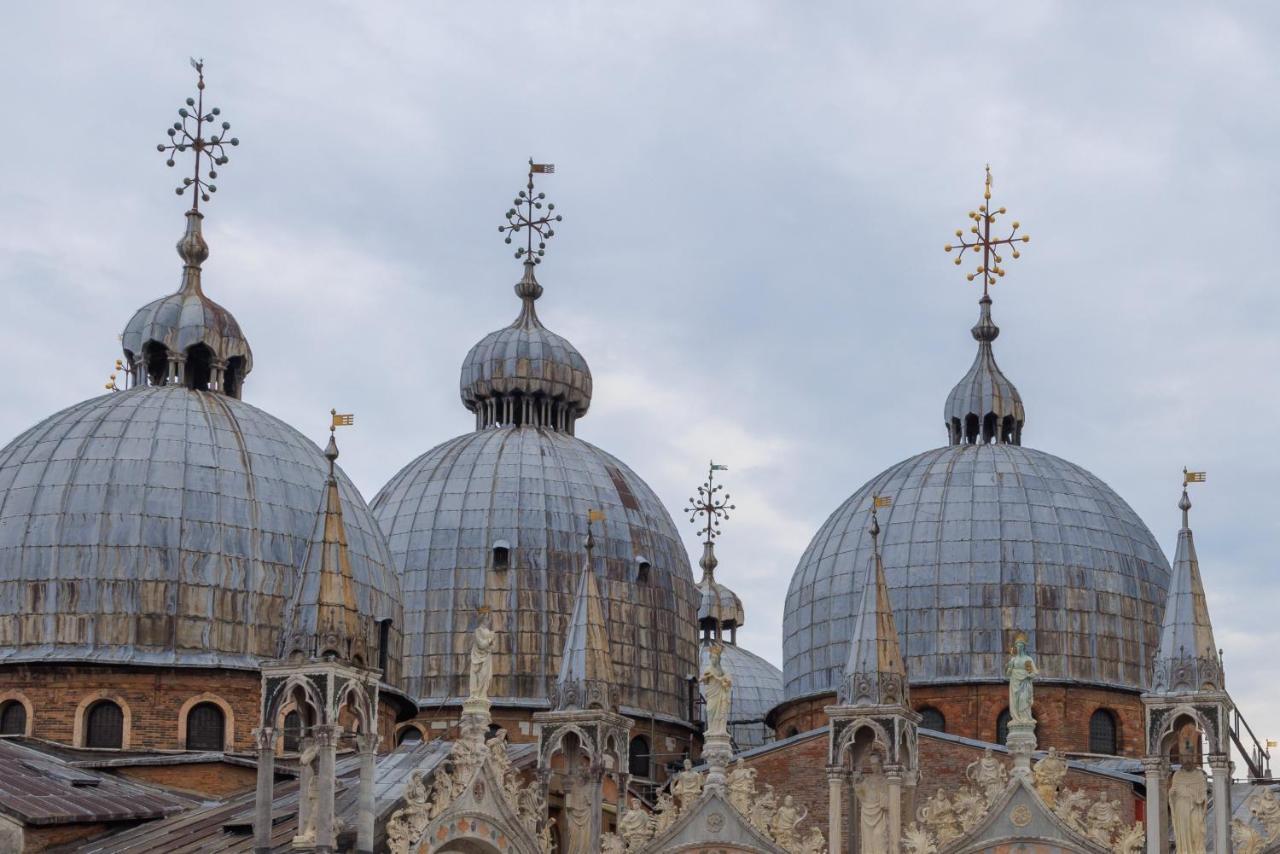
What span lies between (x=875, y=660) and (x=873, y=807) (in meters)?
2.65

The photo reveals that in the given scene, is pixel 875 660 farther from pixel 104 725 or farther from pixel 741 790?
pixel 104 725

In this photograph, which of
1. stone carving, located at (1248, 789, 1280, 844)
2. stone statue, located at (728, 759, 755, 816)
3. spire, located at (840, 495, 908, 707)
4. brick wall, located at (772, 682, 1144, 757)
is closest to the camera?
stone carving, located at (1248, 789, 1280, 844)

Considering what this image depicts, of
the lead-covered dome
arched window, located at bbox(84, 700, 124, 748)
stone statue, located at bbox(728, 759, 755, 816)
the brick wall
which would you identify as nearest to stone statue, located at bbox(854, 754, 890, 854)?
stone statue, located at bbox(728, 759, 755, 816)

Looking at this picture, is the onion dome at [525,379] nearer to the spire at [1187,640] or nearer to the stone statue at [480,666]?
the stone statue at [480,666]

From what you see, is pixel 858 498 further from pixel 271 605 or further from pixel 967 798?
pixel 967 798

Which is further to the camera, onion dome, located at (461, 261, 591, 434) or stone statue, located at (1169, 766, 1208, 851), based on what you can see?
onion dome, located at (461, 261, 591, 434)

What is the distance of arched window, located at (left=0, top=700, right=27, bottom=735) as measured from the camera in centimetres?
5991

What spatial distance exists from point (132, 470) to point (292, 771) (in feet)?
27.6

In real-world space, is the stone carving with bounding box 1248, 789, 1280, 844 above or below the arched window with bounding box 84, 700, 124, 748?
below

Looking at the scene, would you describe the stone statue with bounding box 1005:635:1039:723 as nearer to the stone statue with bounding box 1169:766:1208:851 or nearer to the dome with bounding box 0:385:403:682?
the stone statue with bounding box 1169:766:1208:851

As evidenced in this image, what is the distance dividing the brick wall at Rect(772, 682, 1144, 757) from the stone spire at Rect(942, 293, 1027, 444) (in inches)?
349

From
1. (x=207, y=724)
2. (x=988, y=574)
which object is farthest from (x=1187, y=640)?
(x=207, y=724)

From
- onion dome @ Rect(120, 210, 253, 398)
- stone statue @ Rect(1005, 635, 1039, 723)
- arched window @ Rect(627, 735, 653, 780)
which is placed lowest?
stone statue @ Rect(1005, 635, 1039, 723)

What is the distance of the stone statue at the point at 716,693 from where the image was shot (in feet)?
168
